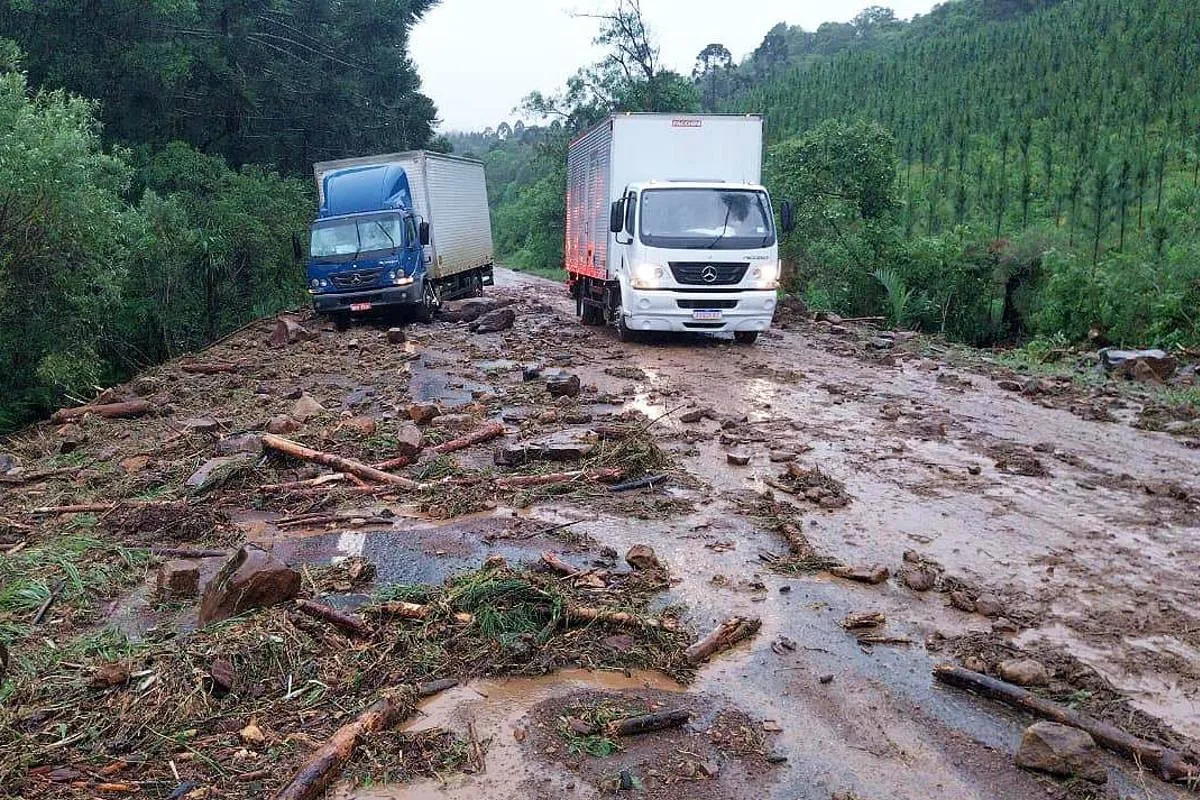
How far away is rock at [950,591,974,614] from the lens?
15.8 feet

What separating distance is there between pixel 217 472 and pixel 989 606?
19.1ft

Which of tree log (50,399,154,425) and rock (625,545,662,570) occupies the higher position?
rock (625,545,662,570)

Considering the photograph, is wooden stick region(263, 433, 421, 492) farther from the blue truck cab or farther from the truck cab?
the blue truck cab

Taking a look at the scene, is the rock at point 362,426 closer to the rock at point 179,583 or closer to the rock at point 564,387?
the rock at point 564,387

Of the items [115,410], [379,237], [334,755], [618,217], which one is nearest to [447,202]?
[379,237]

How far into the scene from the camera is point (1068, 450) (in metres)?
8.05

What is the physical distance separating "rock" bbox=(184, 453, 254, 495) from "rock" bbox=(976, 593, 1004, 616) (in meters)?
5.73

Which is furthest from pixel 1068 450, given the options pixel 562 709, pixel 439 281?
pixel 439 281

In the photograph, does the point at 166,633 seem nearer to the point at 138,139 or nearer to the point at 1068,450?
the point at 1068,450

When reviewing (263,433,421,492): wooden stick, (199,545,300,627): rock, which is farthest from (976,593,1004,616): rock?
(263,433,421,492): wooden stick

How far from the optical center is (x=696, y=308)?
544 inches

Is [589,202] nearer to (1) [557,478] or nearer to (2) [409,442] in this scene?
(2) [409,442]

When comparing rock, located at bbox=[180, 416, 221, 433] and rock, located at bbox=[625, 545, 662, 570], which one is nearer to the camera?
rock, located at bbox=[625, 545, 662, 570]

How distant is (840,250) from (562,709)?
17176 mm
